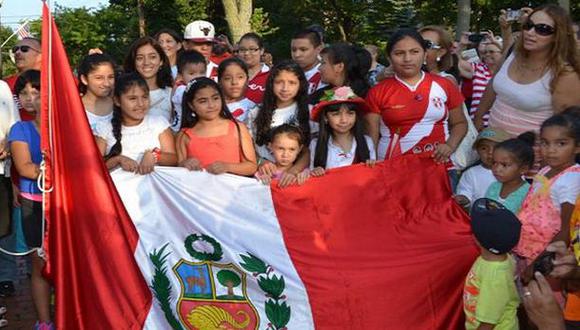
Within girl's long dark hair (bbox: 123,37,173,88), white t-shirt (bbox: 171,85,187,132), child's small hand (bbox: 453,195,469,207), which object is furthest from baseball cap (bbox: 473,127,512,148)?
girl's long dark hair (bbox: 123,37,173,88)

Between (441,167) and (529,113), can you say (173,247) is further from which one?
(529,113)

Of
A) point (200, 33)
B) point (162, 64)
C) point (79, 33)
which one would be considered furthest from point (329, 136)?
point (79, 33)

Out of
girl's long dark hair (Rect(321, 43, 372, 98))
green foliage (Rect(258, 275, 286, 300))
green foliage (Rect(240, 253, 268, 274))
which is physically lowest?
green foliage (Rect(258, 275, 286, 300))

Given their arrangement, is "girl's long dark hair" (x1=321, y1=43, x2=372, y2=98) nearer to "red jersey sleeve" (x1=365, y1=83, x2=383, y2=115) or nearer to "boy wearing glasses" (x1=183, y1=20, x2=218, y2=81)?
"red jersey sleeve" (x1=365, y1=83, x2=383, y2=115)

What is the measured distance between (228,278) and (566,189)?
6.61 feet

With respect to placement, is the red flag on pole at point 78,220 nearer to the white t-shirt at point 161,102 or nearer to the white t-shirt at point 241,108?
the white t-shirt at point 161,102

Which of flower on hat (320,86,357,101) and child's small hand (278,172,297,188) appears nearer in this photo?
child's small hand (278,172,297,188)

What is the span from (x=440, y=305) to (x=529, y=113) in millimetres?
1639

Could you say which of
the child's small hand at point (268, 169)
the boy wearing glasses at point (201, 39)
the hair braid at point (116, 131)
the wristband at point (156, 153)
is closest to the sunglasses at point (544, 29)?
the child's small hand at point (268, 169)

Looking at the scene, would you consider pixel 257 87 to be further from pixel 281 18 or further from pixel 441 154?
pixel 281 18

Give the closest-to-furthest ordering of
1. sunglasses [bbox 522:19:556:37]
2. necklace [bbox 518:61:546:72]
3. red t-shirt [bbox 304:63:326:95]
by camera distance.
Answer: sunglasses [bbox 522:19:556:37]
necklace [bbox 518:61:546:72]
red t-shirt [bbox 304:63:326:95]

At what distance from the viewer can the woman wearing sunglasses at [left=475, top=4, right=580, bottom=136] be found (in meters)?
4.82

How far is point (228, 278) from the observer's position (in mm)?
4445

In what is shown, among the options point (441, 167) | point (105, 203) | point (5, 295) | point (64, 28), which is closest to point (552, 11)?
point (441, 167)
